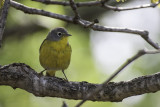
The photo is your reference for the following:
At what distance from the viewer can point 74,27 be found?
8766 mm

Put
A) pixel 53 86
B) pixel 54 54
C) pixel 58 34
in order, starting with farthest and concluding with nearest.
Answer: pixel 58 34
pixel 54 54
pixel 53 86

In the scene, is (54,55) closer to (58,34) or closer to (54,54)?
(54,54)

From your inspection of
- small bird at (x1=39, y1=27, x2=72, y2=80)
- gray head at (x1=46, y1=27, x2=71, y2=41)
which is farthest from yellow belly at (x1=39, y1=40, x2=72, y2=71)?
gray head at (x1=46, y1=27, x2=71, y2=41)

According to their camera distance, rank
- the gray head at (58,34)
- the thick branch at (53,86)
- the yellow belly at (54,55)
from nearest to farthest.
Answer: the thick branch at (53,86), the yellow belly at (54,55), the gray head at (58,34)

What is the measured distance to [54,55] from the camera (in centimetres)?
679

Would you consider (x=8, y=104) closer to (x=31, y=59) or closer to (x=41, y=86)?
(x=31, y=59)

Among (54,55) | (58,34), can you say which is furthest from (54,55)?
(58,34)

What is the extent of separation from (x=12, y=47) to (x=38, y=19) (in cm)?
106

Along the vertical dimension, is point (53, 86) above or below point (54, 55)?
above

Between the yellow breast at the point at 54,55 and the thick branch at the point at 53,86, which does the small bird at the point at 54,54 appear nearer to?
the yellow breast at the point at 54,55

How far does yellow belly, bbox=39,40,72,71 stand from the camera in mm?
6777

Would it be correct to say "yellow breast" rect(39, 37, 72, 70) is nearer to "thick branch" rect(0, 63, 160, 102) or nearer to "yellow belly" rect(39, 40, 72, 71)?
"yellow belly" rect(39, 40, 72, 71)

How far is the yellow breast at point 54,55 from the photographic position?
6.78 metres

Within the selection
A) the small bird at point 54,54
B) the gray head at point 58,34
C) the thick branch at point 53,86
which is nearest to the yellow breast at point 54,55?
the small bird at point 54,54
